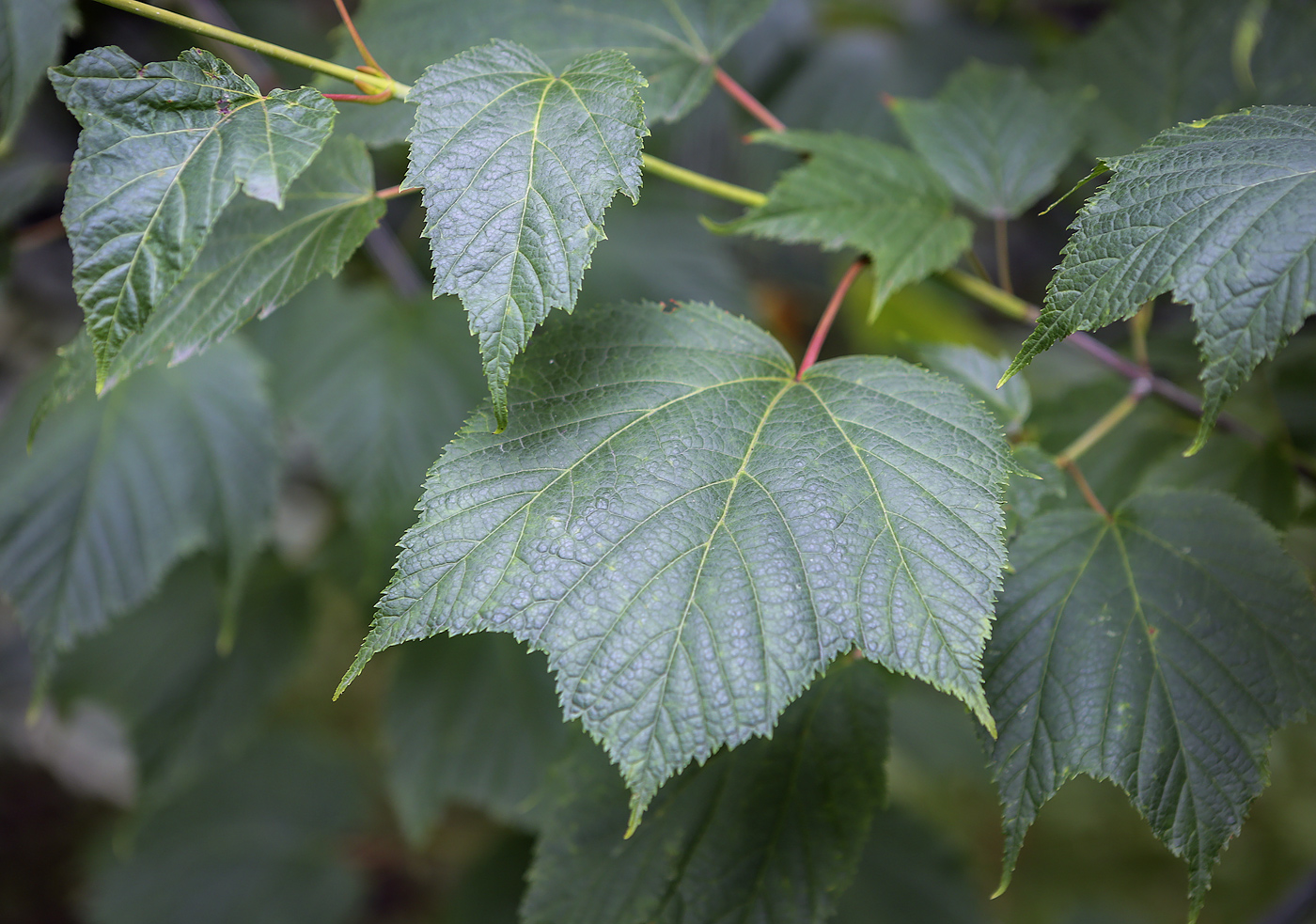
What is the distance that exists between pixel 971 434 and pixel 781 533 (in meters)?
0.12

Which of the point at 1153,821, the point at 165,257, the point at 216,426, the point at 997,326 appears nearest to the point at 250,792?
the point at 216,426

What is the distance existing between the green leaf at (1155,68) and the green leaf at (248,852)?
1.66 m

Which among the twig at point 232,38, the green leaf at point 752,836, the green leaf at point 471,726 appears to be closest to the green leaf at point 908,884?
the green leaf at point 471,726

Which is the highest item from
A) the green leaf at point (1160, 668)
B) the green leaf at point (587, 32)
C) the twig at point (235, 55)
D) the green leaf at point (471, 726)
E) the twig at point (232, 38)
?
the green leaf at point (587, 32)

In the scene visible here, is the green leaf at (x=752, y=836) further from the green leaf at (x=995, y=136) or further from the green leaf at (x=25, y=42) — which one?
the green leaf at (x=25, y=42)

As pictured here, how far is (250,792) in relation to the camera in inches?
61.6

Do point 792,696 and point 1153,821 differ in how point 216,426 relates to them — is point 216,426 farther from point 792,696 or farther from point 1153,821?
point 1153,821

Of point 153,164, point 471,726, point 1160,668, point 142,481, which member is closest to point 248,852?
point 471,726

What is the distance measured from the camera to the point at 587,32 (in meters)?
0.66

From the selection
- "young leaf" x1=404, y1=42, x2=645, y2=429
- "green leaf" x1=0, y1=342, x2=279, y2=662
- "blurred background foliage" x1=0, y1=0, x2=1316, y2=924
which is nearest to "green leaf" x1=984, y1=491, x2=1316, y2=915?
"blurred background foliage" x1=0, y1=0, x2=1316, y2=924

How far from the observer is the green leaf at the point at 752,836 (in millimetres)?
538

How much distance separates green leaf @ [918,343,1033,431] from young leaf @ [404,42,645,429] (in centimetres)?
30

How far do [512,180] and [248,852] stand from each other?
1.56 metres

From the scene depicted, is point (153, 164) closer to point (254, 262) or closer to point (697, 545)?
point (254, 262)
